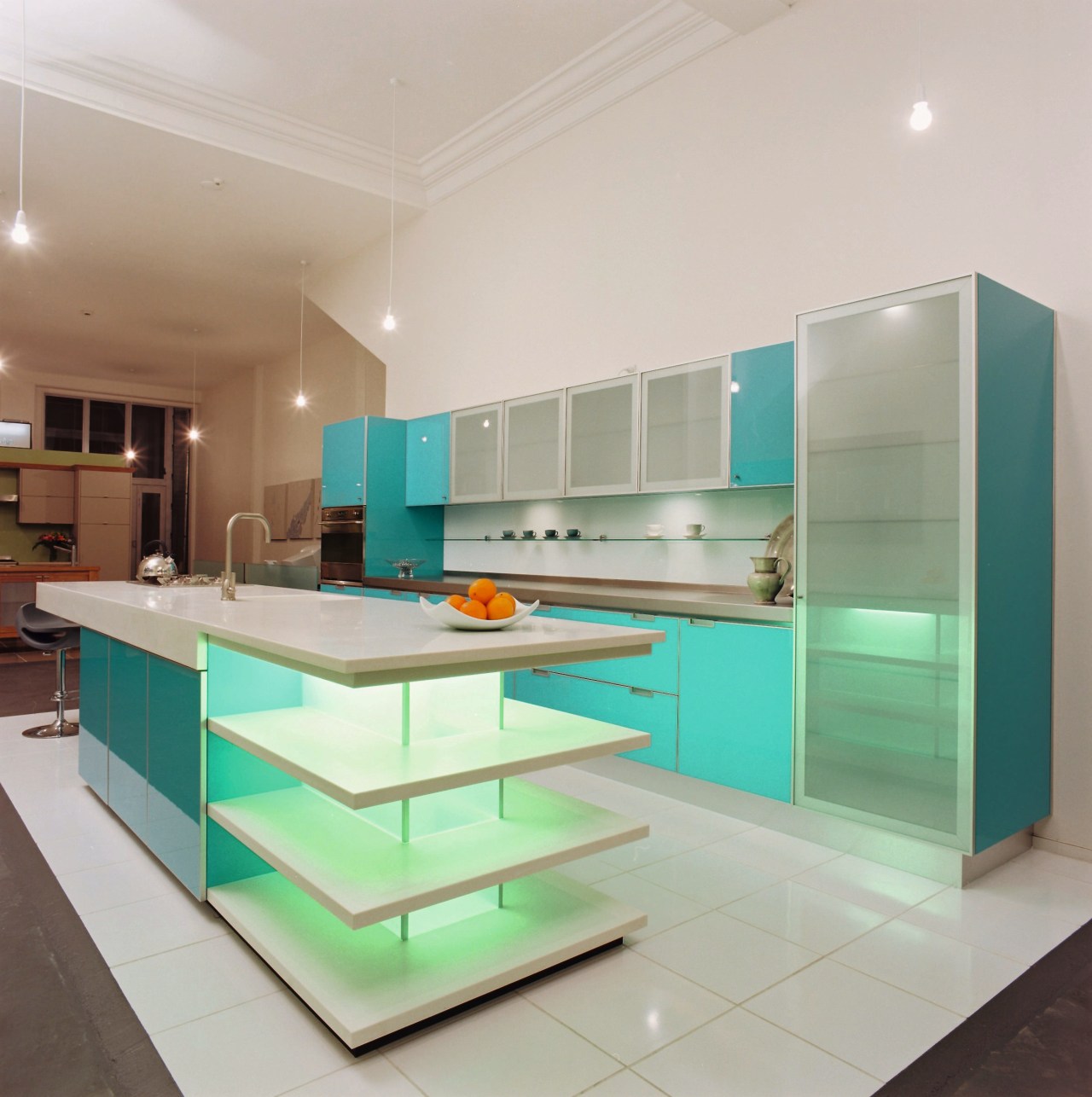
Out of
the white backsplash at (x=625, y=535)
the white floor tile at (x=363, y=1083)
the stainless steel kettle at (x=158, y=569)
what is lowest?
the white floor tile at (x=363, y=1083)

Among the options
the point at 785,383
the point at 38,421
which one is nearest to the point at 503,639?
the point at 785,383

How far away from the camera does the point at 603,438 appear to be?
4320 millimetres

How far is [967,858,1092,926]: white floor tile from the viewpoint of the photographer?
96.8 inches

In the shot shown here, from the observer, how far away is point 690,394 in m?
3.82

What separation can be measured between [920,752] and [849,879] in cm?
49

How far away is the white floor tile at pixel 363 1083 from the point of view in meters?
1.58

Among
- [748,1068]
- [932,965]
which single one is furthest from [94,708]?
[932,965]

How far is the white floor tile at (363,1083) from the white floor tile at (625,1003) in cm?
38

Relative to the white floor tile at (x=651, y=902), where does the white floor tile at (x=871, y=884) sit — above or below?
below

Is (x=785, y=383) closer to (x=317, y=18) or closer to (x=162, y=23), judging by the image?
(x=317, y=18)

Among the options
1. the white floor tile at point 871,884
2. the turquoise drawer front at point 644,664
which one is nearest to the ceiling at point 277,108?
the turquoise drawer front at point 644,664

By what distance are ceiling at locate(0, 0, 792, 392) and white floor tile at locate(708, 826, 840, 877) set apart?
11.8 ft

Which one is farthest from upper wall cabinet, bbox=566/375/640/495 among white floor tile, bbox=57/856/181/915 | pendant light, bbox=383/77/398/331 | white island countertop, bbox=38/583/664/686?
white floor tile, bbox=57/856/181/915

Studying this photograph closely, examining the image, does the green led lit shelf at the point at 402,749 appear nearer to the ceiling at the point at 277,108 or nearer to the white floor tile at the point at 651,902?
the white floor tile at the point at 651,902
